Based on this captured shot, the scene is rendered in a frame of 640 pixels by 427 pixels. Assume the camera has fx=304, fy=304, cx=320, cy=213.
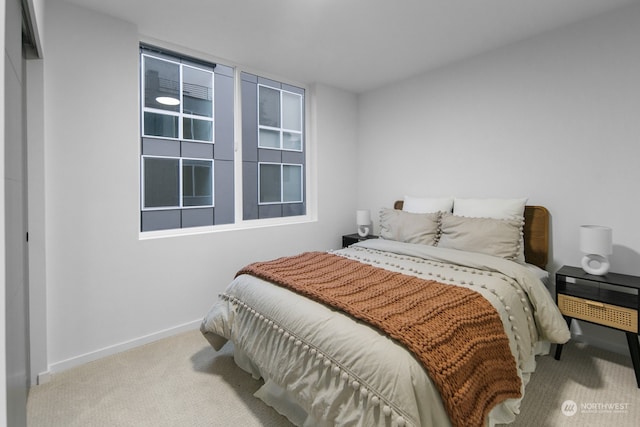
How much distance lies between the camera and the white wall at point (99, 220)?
2.09m

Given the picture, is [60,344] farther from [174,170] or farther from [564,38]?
[564,38]

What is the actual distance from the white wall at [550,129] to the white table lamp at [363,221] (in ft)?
1.77

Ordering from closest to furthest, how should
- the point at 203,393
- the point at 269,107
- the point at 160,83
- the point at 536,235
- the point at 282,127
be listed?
the point at 203,393 → the point at 536,235 → the point at 160,83 → the point at 269,107 → the point at 282,127

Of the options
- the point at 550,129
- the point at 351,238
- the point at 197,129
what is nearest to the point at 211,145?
the point at 197,129

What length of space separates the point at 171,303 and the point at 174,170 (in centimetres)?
123

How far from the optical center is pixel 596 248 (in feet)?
6.84

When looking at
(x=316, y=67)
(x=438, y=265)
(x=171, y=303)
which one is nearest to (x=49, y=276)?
(x=171, y=303)

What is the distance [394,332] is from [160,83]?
9.48 feet

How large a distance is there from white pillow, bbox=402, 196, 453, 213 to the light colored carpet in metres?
1.42

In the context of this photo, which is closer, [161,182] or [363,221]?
[161,182]

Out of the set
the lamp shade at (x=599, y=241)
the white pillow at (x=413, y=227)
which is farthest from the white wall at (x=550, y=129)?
the white pillow at (x=413, y=227)

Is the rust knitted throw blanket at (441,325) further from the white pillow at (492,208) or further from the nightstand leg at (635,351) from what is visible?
the white pillow at (492,208)

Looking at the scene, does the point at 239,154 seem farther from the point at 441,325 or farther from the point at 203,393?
the point at 441,325

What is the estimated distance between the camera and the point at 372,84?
3.75m
